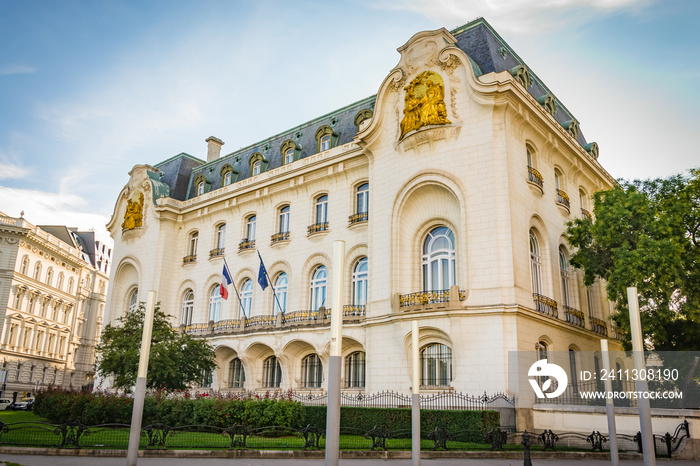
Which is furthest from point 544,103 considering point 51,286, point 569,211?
point 51,286

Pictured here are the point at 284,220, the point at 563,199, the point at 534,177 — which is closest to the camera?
the point at 534,177

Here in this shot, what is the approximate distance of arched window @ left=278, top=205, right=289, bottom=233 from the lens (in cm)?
3428

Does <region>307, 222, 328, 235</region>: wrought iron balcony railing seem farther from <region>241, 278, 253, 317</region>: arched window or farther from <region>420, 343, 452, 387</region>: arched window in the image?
<region>420, 343, 452, 387</region>: arched window

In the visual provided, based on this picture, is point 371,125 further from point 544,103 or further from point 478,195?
point 544,103

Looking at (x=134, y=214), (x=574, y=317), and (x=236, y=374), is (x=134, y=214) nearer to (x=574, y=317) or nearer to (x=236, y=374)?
(x=236, y=374)

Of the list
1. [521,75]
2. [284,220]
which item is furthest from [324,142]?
[521,75]

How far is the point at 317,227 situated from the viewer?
31.5 m

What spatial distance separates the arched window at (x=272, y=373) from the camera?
104 ft

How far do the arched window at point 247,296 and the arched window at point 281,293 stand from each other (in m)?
2.09

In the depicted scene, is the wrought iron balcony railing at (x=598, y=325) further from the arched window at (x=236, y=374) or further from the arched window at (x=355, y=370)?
the arched window at (x=236, y=374)

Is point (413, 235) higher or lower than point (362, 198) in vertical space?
lower

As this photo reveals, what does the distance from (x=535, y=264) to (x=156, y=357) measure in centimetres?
1788

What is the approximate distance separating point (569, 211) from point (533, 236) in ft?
13.4

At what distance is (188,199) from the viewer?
41.0 metres
